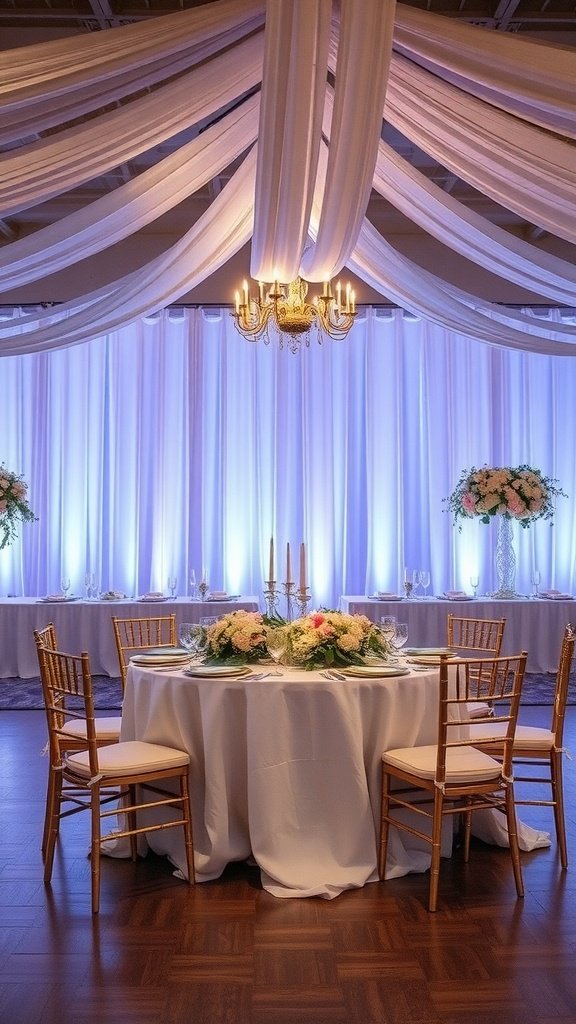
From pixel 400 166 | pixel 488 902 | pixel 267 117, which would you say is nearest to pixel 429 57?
pixel 267 117

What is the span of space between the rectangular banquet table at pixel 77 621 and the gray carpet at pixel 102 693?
165 mm

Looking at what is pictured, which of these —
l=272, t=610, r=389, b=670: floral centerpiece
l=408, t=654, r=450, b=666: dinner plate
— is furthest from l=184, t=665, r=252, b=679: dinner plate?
l=408, t=654, r=450, b=666: dinner plate

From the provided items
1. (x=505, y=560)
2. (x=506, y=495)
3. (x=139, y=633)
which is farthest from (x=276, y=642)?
(x=505, y=560)

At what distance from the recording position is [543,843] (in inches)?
170

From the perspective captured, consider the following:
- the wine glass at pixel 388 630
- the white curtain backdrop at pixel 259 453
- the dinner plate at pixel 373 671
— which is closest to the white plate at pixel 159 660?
the dinner plate at pixel 373 671

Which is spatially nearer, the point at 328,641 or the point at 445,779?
the point at 445,779

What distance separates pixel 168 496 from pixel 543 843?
636 cm

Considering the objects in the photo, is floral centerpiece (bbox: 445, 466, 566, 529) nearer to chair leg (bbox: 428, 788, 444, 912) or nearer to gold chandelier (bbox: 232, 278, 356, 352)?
gold chandelier (bbox: 232, 278, 356, 352)

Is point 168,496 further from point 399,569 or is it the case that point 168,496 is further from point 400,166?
point 400,166

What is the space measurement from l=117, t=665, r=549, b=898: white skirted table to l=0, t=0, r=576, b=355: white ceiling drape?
73.5 inches

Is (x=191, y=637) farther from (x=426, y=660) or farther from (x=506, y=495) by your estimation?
(x=506, y=495)

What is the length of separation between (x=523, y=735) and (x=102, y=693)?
427 cm

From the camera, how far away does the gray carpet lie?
726cm

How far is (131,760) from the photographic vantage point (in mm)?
3824
